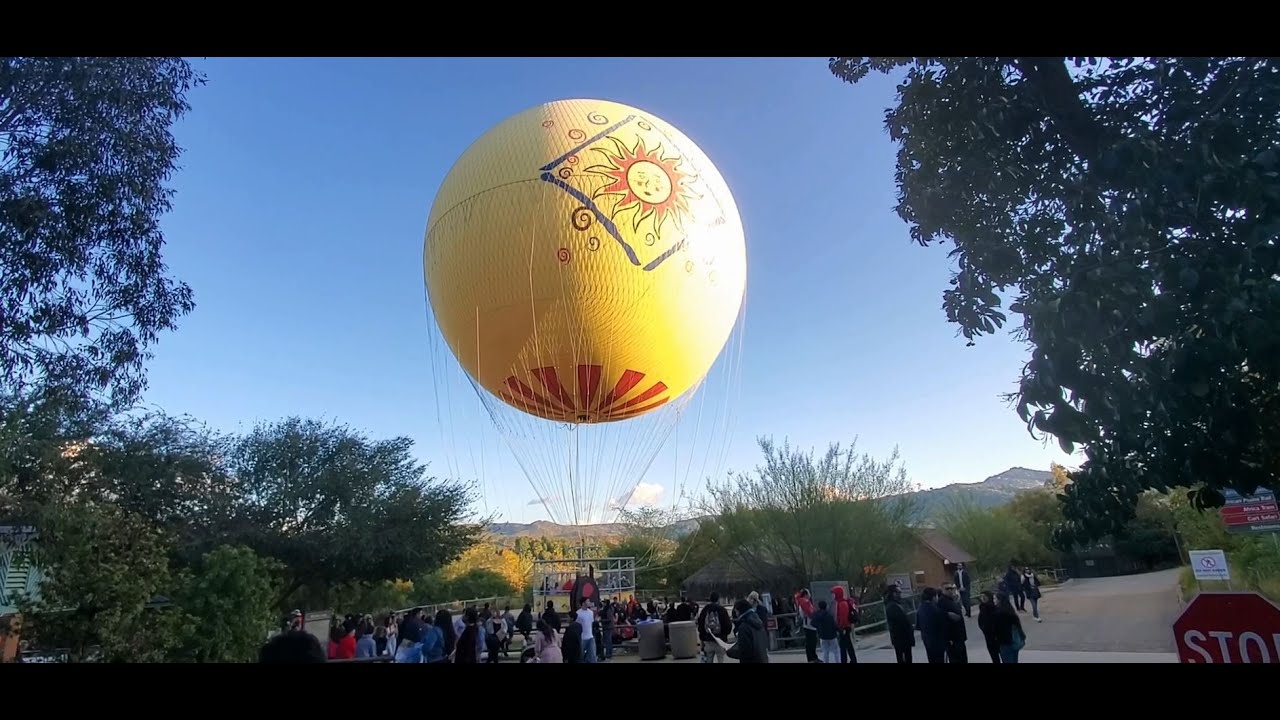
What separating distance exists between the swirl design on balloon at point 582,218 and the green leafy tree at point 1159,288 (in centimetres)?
546

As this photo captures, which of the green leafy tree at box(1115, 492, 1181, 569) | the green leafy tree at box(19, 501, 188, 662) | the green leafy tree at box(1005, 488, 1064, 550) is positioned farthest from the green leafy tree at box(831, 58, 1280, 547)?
the green leafy tree at box(1005, 488, 1064, 550)

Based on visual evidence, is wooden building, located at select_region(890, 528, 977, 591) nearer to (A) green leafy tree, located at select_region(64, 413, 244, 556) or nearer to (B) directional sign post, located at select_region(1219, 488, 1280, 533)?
(B) directional sign post, located at select_region(1219, 488, 1280, 533)

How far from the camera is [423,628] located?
36.6 feet

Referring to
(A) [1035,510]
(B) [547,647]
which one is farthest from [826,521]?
(A) [1035,510]

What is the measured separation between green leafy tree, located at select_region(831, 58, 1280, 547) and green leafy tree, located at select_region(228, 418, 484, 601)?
28.7 meters

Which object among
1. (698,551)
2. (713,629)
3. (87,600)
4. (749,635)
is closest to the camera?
(749,635)

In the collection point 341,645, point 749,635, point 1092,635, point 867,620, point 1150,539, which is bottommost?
point 867,620

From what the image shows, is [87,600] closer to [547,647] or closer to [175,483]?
[547,647]

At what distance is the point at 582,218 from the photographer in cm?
900

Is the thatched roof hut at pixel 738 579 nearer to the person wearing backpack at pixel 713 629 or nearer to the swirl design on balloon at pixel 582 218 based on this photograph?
the person wearing backpack at pixel 713 629

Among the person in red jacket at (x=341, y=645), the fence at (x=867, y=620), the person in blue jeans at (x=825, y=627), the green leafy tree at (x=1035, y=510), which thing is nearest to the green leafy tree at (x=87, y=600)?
the person in red jacket at (x=341, y=645)

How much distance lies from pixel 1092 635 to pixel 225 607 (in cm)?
1788

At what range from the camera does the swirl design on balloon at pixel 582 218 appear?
898 centimetres
